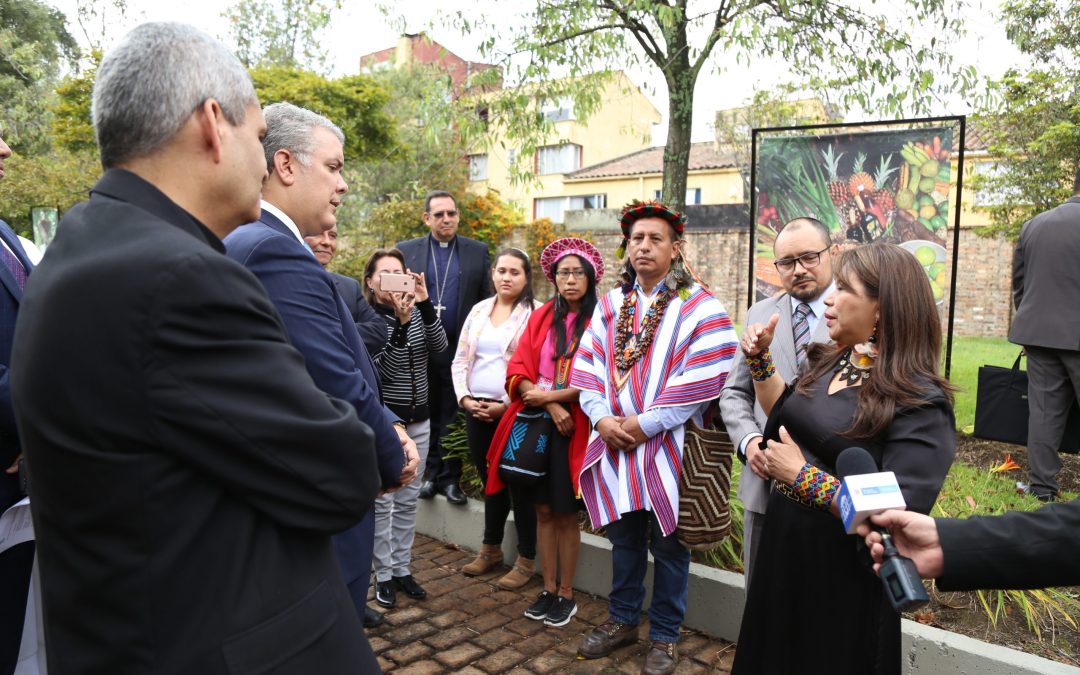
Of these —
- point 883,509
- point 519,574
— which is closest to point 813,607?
point 883,509

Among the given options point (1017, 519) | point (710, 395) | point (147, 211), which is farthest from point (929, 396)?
point (147, 211)

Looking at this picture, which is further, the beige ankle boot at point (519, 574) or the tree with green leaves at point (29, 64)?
the tree with green leaves at point (29, 64)

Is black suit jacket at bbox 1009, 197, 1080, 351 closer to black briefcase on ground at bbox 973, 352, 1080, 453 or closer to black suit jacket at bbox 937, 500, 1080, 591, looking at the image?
black briefcase on ground at bbox 973, 352, 1080, 453

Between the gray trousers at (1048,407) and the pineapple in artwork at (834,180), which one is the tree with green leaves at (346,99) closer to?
the pineapple in artwork at (834,180)

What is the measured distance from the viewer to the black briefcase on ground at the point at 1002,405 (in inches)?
230

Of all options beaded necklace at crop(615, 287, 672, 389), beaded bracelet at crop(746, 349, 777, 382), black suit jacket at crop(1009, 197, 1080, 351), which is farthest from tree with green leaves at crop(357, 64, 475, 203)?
beaded bracelet at crop(746, 349, 777, 382)

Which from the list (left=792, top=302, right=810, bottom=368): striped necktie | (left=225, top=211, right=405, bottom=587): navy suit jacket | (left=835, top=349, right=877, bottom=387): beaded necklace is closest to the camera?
(left=225, top=211, right=405, bottom=587): navy suit jacket

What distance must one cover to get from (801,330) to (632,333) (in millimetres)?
902

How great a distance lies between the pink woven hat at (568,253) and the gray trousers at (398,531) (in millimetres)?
1282

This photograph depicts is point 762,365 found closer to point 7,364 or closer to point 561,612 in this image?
point 561,612

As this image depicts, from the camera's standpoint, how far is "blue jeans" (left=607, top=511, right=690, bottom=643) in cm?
389

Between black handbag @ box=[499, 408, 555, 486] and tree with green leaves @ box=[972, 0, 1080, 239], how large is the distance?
28.7 ft

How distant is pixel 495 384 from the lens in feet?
16.8

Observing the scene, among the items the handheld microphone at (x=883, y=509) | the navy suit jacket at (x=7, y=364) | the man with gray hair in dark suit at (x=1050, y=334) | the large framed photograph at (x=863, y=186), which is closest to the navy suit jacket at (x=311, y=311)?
the navy suit jacket at (x=7, y=364)
